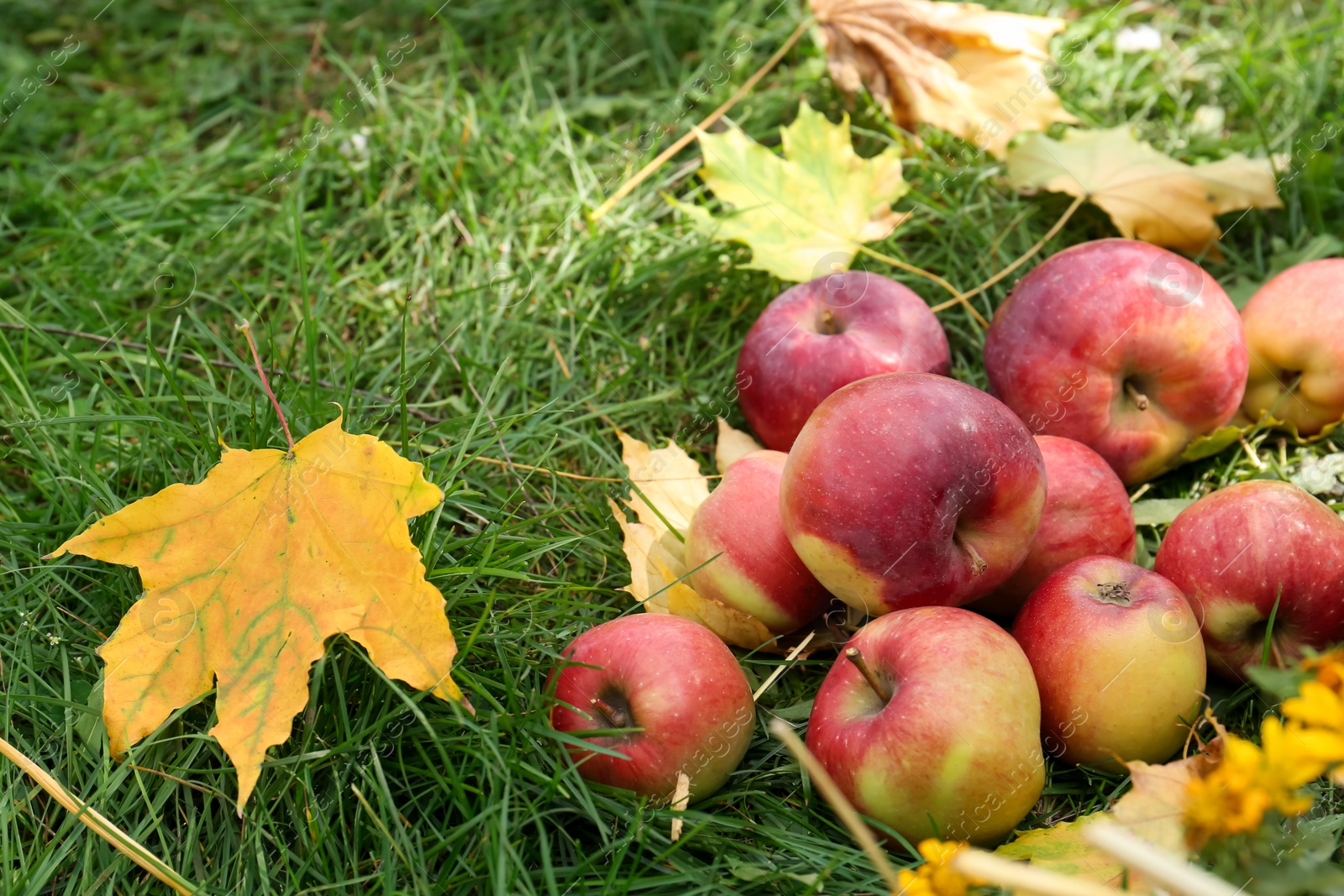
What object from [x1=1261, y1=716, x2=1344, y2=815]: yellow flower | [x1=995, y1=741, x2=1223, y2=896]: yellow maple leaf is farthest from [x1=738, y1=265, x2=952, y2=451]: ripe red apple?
[x1=1261, y1=716, x2=1344, y2=815]: yellow flower

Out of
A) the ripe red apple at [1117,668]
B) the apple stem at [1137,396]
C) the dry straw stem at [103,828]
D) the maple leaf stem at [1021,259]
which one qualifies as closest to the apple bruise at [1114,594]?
the ripe red apple at [1117,668]

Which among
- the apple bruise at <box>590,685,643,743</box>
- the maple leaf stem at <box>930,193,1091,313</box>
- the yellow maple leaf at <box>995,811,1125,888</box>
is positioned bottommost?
the yellow maple leaf at <box>995,811,1125,888</box>

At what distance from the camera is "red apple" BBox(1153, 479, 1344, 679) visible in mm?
1827

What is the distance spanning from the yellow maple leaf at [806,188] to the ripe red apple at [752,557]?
0.82m

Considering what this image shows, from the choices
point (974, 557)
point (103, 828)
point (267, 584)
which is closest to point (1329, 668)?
point (974, 557)

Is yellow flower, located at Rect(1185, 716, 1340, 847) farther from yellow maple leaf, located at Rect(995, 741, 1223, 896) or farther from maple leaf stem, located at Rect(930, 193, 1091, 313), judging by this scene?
maple leaf stem, located at Rect(930, 193, 1091, 313)

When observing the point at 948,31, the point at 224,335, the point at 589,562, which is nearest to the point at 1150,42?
the point at 948,31

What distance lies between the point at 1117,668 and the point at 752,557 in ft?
2.28

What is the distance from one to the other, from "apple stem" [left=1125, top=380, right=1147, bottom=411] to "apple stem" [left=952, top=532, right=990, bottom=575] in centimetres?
65

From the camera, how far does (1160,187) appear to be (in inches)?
106

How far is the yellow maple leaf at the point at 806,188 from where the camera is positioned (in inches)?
105

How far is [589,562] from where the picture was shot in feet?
7.45

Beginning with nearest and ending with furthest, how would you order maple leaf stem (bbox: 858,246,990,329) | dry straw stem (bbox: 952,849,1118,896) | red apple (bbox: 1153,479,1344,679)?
dry straw stem (bbox: 952,849,1118,896), red apple (bbox: 1153,479,1344,679), maple leaf stem (bbox: 858,246,990,329)

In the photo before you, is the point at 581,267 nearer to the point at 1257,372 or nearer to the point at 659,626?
the point at 659,626
